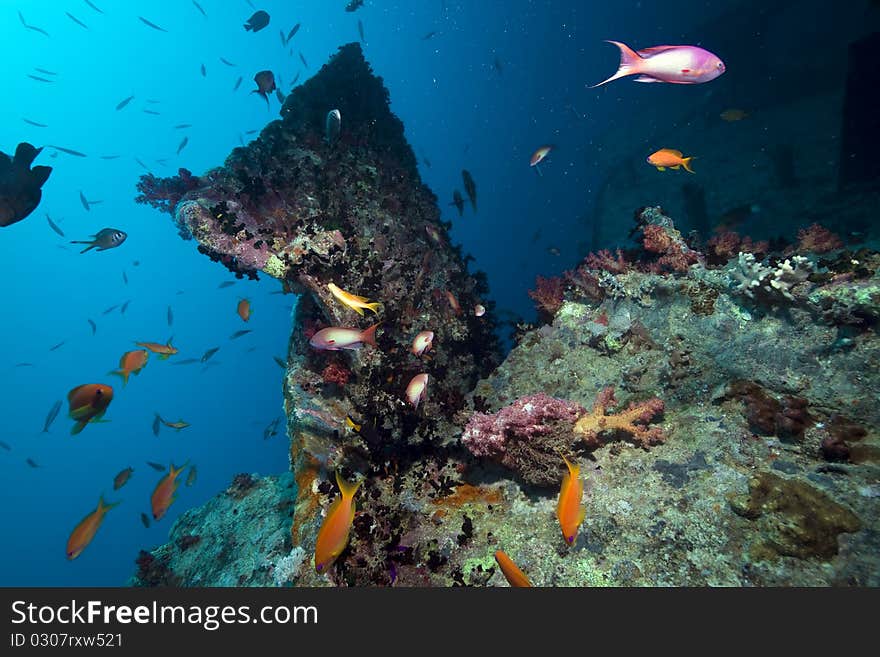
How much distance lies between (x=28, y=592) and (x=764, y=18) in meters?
40.8

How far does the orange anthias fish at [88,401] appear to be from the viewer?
4.60 metres

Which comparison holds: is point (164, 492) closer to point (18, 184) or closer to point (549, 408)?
point (18, 184)

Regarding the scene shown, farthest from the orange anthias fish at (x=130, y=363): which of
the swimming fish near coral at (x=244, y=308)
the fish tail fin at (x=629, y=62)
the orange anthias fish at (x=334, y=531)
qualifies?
the fish tail fin at (x=629, y=62)

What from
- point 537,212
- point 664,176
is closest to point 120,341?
point 537,212

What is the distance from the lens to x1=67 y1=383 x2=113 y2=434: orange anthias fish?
15.1 feet

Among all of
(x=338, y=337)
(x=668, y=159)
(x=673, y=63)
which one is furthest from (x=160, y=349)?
(x=668, y=159)

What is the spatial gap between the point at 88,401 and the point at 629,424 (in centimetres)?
627

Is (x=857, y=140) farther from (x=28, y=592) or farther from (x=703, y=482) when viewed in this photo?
(x=28, y=592)

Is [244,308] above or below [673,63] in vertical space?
above

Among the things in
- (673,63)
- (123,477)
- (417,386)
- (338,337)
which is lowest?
(417,386)

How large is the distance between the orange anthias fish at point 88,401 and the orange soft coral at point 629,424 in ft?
18.4

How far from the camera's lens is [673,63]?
3320mm

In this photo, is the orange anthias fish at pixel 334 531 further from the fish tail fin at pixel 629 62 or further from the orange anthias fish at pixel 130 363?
the orange anthias fish at pixel 130 363

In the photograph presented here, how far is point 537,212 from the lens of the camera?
8038cm
